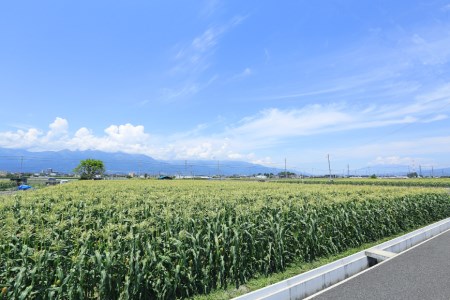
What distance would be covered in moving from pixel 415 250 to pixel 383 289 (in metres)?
3.71

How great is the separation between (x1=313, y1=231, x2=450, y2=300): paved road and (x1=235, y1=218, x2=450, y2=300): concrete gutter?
18cm

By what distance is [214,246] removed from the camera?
552cm

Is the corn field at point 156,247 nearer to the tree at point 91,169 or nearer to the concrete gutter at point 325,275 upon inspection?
the concrete gutter at point 325,275

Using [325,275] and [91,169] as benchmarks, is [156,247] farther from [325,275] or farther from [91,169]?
[91,169]

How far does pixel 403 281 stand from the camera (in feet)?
18.4

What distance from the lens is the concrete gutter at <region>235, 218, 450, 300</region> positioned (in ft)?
14.9

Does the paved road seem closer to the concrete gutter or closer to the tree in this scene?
the concrete gutter

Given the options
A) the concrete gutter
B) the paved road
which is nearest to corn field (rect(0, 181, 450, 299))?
the concrete gutter

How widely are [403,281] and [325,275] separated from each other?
1652mm

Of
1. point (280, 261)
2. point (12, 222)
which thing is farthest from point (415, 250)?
point (12, 222)

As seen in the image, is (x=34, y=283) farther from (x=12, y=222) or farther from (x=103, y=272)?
(x=12, y=222)

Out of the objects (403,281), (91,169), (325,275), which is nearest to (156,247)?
(325,275)

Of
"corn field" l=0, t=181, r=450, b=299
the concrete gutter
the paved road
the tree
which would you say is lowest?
the paved road

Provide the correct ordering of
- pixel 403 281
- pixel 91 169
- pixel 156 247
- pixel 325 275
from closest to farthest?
pixel 156 247
pixel 325 275
pixel 403 281
pixel 91 169
